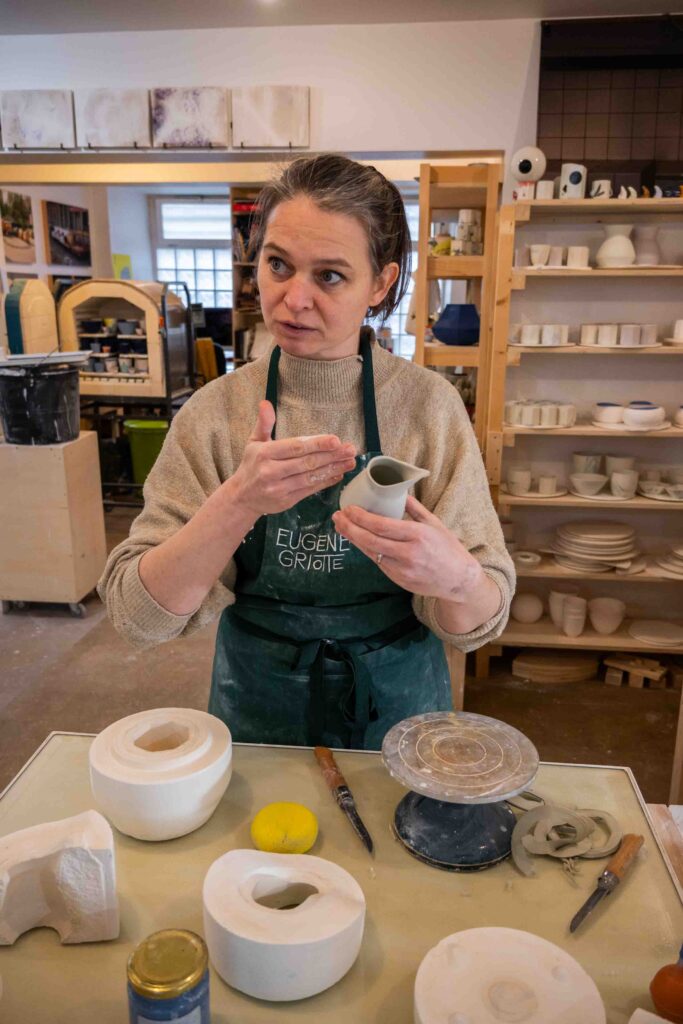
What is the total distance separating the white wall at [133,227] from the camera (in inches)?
394

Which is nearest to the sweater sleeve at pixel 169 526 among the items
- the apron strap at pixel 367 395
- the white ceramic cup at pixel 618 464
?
the apron strap at pixel 367 395

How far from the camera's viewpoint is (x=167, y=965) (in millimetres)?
672

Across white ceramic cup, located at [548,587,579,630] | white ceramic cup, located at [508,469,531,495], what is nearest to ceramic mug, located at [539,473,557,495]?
white ceramic cup, located at [508,469,531,495]

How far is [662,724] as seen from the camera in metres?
3.13

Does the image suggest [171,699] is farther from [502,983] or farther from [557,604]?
[502,983]

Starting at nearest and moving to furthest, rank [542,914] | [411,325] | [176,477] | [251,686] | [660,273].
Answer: [542,914] → [176,477] → [251,686] → [660,273] → [411,325]

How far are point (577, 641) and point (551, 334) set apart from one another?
1.34 metres

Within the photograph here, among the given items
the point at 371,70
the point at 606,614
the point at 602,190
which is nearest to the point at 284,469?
the point at 602,190

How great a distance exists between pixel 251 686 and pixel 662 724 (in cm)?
228

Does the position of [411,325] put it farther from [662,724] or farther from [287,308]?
[287,308]

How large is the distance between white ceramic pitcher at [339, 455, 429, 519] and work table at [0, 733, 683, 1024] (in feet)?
Result: 1.42

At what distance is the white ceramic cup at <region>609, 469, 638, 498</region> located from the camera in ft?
10.9

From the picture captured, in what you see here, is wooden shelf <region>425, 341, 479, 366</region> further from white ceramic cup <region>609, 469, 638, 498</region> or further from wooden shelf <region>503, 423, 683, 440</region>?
white ceramic cup <region>609, 469, 638, 498</region>

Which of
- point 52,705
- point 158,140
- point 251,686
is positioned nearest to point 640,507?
Result: point 251,686
